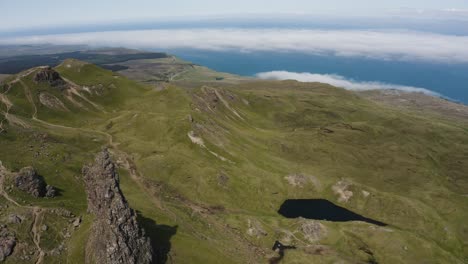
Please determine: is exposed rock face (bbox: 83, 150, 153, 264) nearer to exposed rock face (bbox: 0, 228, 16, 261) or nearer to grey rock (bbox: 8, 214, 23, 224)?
exposed rock face (bbox: 0, 228, 16, 261)

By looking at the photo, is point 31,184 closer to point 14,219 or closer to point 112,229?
point 14,219

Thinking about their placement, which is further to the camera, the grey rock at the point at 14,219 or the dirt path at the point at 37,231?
the grey rock at the point at 14,219

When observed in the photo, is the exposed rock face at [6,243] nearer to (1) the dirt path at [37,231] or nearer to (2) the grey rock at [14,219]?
(2) the grey rock at [14,219]

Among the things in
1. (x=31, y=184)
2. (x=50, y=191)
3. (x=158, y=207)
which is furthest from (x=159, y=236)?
(x=31, y=184)

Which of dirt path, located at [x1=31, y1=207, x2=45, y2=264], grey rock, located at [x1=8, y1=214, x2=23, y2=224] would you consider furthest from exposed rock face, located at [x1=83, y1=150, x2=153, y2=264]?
grey rock, located at [x1=8, y1=214, x2=23, y2=224]

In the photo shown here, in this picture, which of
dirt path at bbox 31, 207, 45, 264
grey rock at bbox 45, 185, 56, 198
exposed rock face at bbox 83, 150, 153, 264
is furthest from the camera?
grey rock at bbox 45, 185, 56, 198

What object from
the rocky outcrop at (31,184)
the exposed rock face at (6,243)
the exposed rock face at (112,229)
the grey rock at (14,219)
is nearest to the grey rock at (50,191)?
the rocky outcrop at (31,184)
